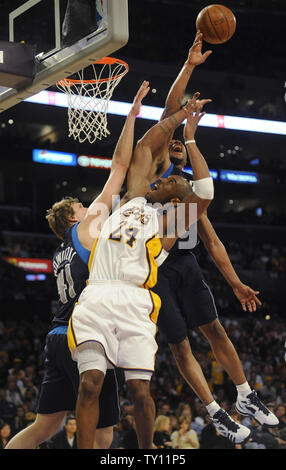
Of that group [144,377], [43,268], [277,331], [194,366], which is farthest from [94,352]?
[43,268]

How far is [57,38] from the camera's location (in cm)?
495

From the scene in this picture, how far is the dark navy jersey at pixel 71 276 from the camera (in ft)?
17.1

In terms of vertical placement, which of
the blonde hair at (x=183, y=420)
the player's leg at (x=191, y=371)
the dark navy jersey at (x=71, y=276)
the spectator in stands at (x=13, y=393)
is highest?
the dark navy jersey at (x=71, y=276)

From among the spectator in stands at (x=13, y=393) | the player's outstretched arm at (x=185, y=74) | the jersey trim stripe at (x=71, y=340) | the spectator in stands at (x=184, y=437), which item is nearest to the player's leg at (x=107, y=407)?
the jersey trim stripe at (x=71, y=340)

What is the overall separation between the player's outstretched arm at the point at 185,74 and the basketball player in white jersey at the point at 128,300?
2.11 ft

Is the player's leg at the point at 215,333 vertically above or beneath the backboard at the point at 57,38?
beneath

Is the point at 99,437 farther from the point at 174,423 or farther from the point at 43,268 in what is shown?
the point at 43,268

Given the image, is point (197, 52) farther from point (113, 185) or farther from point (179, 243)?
point (179, 243)

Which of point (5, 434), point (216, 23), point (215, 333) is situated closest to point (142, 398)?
point (215, 333)

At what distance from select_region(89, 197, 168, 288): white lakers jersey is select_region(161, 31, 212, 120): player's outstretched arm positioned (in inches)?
51.7

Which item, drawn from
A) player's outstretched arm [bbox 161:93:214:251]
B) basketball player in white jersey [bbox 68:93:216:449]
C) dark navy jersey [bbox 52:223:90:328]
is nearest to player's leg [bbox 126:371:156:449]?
basketball player in white jersey [bbox 68:93:216:449]

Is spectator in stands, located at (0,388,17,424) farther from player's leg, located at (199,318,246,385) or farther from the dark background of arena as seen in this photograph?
player's leg, located at (199,318,246,385)

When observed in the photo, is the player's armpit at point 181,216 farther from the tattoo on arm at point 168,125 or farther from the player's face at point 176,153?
the player's face at point 176,153

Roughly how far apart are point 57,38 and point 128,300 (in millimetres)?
2013
